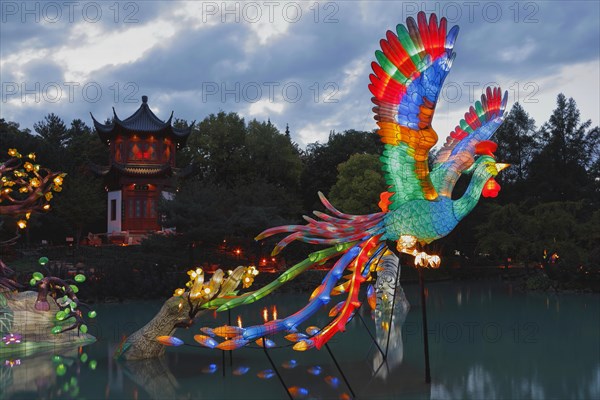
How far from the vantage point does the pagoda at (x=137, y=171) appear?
32.3 meters

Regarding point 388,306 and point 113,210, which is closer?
point 388,306

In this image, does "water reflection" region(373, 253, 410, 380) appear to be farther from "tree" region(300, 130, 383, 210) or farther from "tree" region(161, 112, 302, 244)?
"tree" region(300, 130, 383, 210)

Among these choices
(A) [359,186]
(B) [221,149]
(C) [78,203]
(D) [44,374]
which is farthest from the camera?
(B) [221,149]

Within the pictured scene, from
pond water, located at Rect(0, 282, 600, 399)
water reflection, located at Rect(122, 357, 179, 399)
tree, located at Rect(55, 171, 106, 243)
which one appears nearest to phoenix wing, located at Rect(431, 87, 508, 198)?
pond water, located at Rect(0, 282, 600, 399)

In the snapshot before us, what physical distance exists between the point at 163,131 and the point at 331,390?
26.2 m

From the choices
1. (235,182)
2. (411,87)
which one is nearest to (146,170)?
(235,182)

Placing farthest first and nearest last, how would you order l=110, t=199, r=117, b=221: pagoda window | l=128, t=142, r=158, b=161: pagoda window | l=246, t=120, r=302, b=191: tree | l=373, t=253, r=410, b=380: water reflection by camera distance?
l=246, t=120, r=302, b=191: tree, l=110, t=199, r=117, b=221: pagoda window, l=128, t=142, r=158, b=161: pagoda window, l=373, t=253, r=410, b=380: water reflection

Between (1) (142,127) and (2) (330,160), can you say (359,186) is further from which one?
(1) (142,127)

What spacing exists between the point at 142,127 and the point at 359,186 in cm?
1258

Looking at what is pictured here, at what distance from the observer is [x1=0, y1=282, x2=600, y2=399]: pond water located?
27.9 feet

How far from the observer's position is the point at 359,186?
29.4 meters

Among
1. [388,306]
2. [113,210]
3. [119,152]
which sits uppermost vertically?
[119,152]

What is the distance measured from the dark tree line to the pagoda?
122cm

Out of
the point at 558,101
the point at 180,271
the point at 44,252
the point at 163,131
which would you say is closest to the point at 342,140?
the point at 163,131
